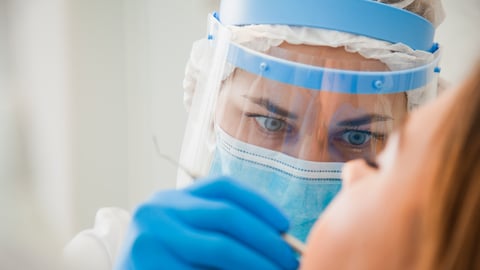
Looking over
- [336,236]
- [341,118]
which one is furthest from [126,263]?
[341,118]

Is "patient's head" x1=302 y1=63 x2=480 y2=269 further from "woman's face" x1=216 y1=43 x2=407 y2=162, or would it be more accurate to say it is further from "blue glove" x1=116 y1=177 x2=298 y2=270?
"woman's face" x1=216 y1=43 x2=407 y2=162

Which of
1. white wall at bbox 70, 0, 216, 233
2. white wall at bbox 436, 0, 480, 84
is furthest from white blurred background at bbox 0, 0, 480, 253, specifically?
white wall at bbox 436, 0, 480, 84

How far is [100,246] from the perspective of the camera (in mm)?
1257

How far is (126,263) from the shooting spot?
0.63 metres

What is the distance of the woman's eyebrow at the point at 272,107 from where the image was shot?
98 centimetres

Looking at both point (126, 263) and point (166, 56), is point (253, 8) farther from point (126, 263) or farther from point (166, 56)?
point (166, 56)

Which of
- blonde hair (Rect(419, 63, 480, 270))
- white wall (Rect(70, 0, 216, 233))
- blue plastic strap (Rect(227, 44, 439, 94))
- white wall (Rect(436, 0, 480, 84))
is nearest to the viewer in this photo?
blonde hair (Rect(419, 63, 480, 270))

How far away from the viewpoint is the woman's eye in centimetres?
100

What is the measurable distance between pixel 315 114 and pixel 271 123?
9 centimetres

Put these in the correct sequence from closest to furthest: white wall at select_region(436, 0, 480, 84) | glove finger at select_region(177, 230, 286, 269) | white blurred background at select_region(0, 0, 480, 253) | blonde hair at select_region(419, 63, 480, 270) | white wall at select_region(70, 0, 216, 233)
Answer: blonde hair at select_region(419, 63, 480, 270) < glove finger at select_region(177, 230, 286, 269) < white wall at select_region(436, 0, 480, 84) < white blurred background at select_region(0, 0, 480, 253) < white wall at select_region(70, 0, 216, 233)

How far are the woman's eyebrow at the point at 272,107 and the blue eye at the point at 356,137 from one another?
107mm

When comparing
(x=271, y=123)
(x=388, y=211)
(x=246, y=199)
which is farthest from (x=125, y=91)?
(x=388, y=211)

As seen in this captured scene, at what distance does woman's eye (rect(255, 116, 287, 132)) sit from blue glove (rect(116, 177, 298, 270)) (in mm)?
395

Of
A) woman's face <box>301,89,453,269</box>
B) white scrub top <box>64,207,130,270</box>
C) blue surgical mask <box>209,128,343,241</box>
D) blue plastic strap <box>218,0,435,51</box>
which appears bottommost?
white scrub top <box>64,207,130,270</box>
